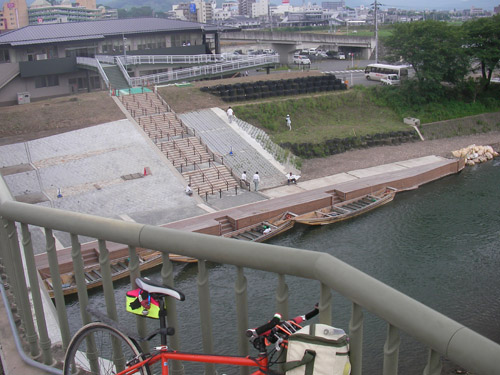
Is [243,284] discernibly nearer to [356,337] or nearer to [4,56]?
[356,337]

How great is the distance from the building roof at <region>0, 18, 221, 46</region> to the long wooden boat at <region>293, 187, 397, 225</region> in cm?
2569

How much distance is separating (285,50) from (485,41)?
2781 cm

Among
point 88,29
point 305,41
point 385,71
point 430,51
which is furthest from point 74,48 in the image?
point 305,41

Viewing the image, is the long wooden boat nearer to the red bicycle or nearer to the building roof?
the red bicycle

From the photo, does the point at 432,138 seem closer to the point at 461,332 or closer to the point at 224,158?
the point at 224,158

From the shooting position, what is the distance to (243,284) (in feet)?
9.38

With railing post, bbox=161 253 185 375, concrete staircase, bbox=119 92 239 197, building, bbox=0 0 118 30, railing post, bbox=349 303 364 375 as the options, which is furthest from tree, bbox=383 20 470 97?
building, bbox=0 0 118 30

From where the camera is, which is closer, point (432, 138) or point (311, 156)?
point (311, 156)

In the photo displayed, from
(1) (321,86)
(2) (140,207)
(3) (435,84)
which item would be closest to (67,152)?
(2) (140,207)

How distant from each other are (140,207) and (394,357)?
75.7 feet

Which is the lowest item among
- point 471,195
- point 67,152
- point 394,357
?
point 471,195

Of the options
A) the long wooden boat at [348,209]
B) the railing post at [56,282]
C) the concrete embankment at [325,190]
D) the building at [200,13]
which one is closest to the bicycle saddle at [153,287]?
the railing post at [56,282]

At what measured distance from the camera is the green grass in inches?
1346

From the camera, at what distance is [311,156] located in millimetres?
31797
